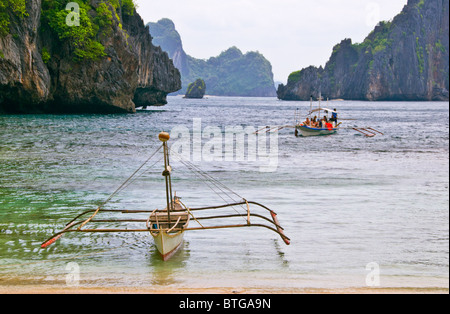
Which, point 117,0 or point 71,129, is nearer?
point 71,129

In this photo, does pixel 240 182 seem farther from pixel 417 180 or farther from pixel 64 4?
pixel 64 4

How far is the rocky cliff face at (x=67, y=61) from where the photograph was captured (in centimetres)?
4309

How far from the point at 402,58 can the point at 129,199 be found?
185126 millimetres

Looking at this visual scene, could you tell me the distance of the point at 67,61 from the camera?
5241cm

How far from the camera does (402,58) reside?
182000mm

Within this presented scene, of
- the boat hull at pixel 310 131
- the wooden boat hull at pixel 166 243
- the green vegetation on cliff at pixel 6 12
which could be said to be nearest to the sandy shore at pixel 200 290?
the wooden boat hull at pixel 166 243

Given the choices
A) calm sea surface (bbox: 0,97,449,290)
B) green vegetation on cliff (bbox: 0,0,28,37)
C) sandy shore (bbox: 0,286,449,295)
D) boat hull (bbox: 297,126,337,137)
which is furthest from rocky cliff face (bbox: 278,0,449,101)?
sandy shore (bbox: 0,286,449,295)

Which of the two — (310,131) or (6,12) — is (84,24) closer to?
(6,12)

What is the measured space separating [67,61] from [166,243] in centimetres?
4750

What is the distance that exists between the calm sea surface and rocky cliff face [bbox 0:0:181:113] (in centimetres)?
1979

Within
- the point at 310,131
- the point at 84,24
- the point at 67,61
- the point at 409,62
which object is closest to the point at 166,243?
the point at 310,131

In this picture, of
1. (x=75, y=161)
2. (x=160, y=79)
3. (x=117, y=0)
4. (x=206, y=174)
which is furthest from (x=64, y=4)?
(x=206, y=174)

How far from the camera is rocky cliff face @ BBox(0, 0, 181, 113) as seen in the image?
141 ft

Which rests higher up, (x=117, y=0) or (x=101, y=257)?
(x=117, y=0)
